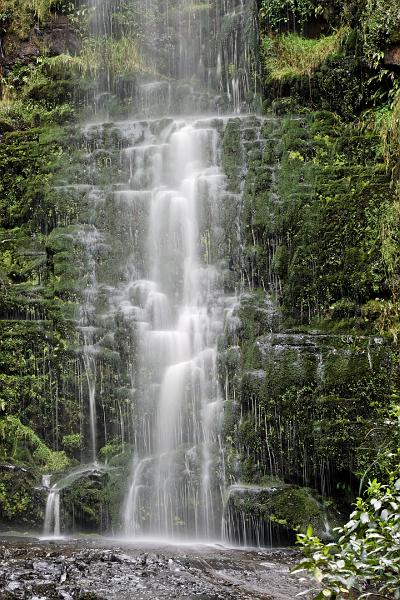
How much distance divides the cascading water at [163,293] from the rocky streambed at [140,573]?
4.15 ft

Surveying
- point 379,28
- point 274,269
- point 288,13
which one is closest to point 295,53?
point 288,13

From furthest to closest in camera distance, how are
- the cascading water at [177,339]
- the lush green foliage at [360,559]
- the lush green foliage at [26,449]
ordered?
the lush green foliage at [26,449]
the cascading water at [177,339]
the lush green foliage at [360,559]

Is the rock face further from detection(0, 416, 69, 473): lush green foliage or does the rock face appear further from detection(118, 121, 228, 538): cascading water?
detection(0, 416, 69, 473): lush green foliage

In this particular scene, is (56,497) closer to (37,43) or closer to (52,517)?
(52,517)

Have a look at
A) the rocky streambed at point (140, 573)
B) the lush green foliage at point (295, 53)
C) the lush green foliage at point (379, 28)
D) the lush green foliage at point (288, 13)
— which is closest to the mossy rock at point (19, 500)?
the rocky streambed at point (140, 573)

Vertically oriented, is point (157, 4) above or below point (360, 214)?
above

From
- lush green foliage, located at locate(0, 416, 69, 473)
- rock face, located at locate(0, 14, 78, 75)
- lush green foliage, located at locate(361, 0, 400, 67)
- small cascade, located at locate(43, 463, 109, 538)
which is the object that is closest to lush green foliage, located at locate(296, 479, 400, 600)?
small cascade, located at locate(43, 463, 109, 538)

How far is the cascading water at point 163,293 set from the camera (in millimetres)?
8984

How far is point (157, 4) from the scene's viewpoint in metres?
16.5

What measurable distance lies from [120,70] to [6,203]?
4.89m

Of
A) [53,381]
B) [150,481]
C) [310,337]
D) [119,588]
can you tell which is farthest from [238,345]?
[119,588]

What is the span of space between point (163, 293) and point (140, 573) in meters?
5.39

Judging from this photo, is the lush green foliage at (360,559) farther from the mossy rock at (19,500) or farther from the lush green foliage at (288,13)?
the lush green foliage at (288,13)

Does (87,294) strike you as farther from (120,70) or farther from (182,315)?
(120,70)
